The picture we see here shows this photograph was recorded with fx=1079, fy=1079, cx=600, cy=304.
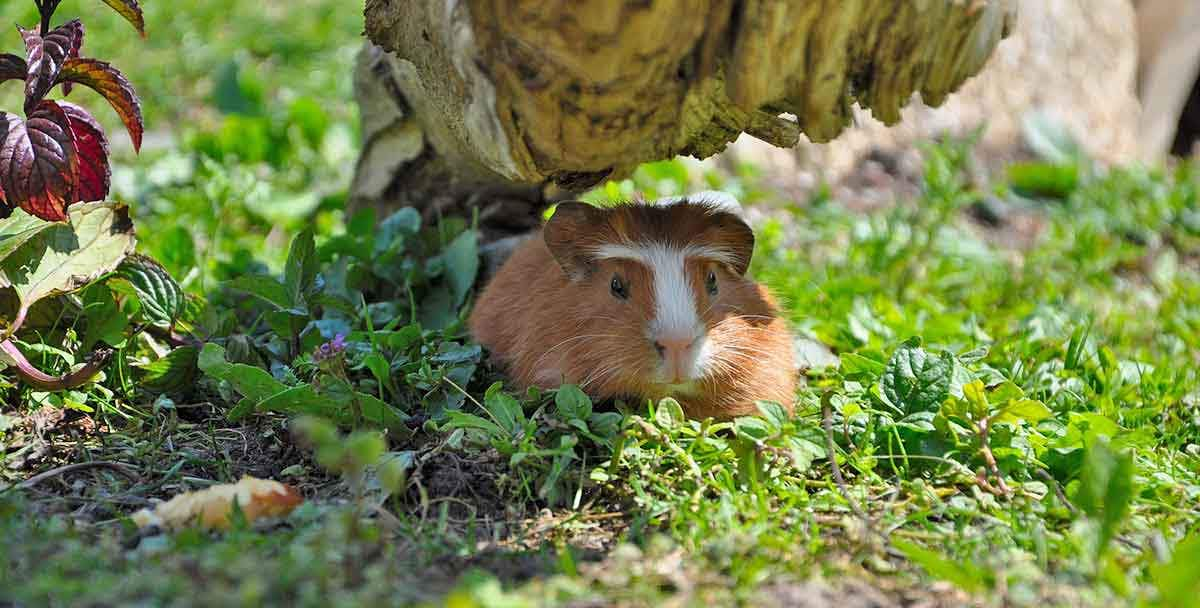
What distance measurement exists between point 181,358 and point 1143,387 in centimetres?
367

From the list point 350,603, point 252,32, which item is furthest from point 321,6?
point 350,603

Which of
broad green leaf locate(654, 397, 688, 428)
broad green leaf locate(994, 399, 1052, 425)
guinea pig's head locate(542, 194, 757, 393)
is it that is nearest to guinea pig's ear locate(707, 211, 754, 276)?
guinea pig's head locate(542, 194, 757, 393)

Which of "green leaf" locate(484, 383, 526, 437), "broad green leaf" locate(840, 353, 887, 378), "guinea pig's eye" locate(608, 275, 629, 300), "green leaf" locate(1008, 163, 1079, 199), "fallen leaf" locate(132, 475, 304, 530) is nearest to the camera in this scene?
"fallen leaf" locate(132, 475, 304, 530)

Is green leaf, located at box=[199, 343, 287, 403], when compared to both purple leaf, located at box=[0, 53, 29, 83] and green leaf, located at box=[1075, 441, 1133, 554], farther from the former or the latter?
green leaf, located at box=[1075, 441, 1133, 554]

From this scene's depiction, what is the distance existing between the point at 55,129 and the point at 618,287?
185 cm

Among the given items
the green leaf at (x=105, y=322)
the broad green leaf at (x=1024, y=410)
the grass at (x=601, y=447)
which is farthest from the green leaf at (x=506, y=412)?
the broad green leaf at (x=1024, y=410)

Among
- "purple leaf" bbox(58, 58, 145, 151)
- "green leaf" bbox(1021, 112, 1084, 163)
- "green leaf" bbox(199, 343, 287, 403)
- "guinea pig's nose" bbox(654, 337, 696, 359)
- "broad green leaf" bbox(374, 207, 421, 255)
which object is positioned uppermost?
"purple leaf" bbox(58, 58, 145, 151)

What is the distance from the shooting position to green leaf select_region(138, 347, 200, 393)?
383 centimetres

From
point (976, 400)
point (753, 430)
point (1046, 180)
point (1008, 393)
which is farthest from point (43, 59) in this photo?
point (1046, 180)

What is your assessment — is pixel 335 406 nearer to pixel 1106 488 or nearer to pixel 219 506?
pixel 219 506

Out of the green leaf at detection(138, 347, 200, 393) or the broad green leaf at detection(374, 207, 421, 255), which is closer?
the green leaf at detection(138, 347, 200, 393)

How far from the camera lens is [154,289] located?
3.97 m

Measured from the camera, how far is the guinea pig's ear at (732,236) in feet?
12.6

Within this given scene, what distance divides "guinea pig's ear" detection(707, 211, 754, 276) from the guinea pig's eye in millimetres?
370
